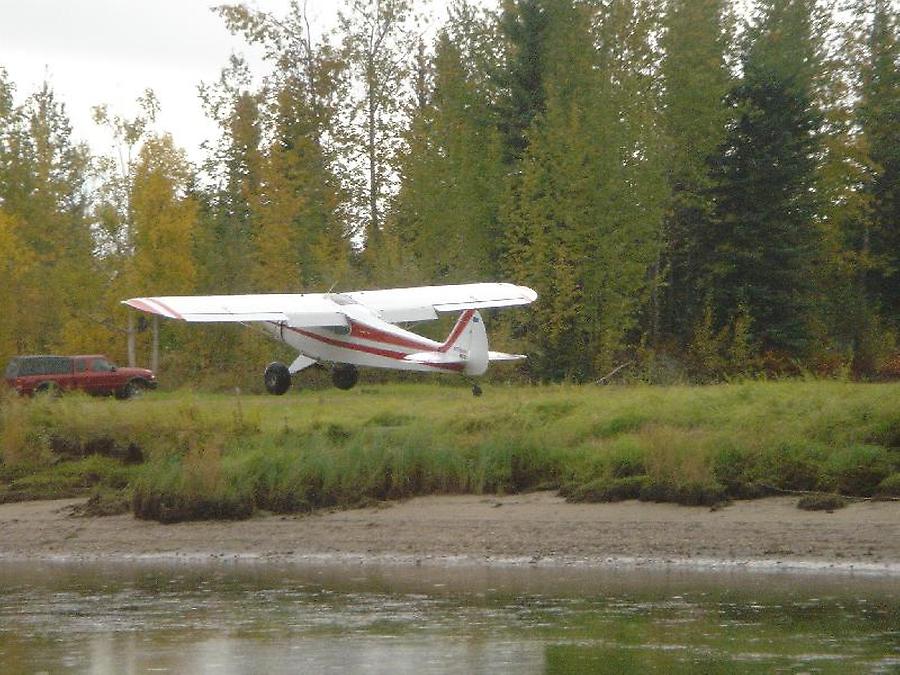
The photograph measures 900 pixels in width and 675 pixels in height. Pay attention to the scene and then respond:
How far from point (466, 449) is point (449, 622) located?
7231 millimetres

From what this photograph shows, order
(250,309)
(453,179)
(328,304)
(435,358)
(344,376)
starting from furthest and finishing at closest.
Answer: (453,179) < (344,376) < (328,304) < (250,309) < (435,358)

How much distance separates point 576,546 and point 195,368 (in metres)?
25.7

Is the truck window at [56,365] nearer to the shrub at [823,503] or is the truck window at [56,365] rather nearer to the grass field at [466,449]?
the grass field at [466,449]

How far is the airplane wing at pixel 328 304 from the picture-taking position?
31.5 meters

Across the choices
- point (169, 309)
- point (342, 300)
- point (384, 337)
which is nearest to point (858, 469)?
point (384, 337)

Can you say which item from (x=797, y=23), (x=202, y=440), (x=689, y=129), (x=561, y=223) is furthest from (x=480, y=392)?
(x=797, y=23)

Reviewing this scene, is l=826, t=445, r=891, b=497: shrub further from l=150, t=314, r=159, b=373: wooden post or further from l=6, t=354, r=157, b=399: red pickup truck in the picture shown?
l=150, t=314, r=159, b=373: wooden post

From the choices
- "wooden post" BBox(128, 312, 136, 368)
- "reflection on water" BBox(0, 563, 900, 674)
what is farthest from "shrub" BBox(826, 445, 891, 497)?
"wooden post" BBox(128, 312, 136, 368)

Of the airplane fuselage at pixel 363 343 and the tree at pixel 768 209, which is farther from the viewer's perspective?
the tree at pixel 768 209

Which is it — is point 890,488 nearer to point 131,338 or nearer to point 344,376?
point 344,376

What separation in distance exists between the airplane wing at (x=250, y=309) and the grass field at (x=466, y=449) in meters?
3.95

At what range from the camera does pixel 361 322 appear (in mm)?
32906

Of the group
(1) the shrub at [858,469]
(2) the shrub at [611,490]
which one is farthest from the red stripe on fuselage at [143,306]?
(1) the shrub at [858,469]

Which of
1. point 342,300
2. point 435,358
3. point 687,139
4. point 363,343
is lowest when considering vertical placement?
point 435,358
